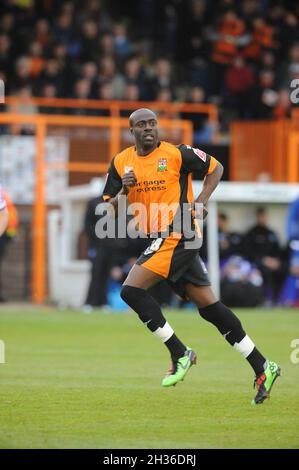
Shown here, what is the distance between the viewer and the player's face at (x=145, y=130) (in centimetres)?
969

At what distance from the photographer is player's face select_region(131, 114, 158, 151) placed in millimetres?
9688

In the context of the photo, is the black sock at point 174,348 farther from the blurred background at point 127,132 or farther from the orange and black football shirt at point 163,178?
the blurred background at point 127,132

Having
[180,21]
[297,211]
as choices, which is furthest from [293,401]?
[180,21]

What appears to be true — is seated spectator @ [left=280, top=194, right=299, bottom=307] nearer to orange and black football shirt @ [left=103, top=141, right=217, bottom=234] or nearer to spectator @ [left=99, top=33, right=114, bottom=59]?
spectator @ [left=99, top=33, right=114, bottom=59]

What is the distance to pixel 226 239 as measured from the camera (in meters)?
21.6

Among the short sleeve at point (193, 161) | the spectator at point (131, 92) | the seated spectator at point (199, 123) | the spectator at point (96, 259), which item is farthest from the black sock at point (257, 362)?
the spectator at point (131, 92)

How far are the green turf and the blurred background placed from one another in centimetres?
481

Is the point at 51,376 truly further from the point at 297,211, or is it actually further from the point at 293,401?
the point at 297,211

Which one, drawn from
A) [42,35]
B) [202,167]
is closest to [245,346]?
[202,167]

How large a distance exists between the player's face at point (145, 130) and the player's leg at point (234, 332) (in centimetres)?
129

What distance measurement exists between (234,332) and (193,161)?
154 cm

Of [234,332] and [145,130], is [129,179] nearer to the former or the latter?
[145,130]
